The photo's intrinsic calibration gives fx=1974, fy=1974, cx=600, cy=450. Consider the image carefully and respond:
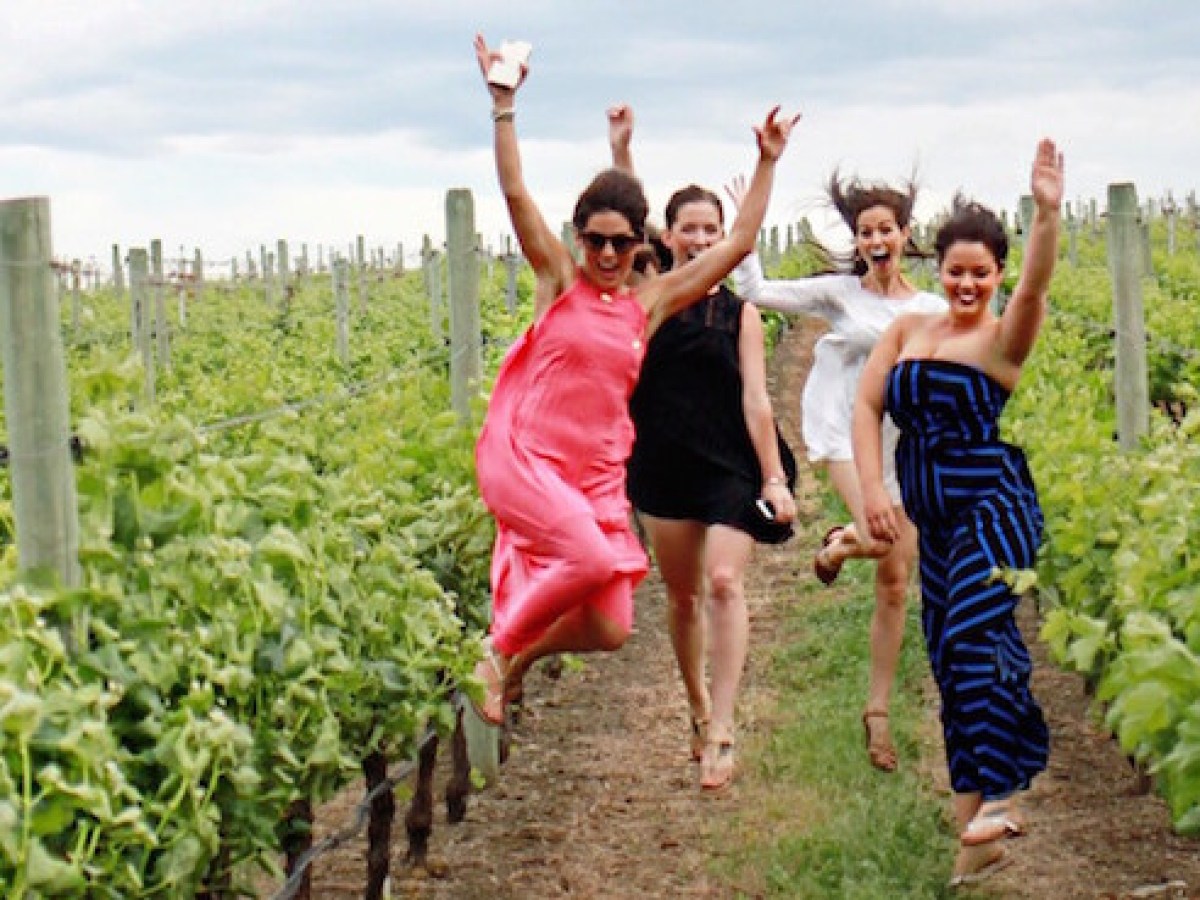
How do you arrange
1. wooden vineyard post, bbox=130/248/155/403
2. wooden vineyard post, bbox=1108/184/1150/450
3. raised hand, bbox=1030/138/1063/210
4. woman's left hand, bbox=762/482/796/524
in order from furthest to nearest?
wooden vineyard post, bbox=130/248/155/403, wooden vineyard post, bbox=1108/184/1150/450, woman's left hand, bbox=762/482/796/524, raised hand, bbox=1030/138/1063/210

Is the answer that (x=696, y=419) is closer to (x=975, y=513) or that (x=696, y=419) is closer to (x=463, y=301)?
(x=975, y=513)

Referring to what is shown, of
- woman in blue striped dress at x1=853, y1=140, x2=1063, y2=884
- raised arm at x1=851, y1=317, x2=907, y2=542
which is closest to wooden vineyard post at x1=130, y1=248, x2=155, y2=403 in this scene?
raised arm at x1=851, y1=317, x2=907, y2=542

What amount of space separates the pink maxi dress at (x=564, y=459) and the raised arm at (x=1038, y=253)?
42.1 inches

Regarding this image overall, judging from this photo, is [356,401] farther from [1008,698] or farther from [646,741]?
[1008,698]

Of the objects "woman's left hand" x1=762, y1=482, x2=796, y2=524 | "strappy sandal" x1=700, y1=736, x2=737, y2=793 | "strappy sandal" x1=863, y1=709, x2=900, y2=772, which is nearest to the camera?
"strappy sandal" x1=700, y1=736, x2=737, y2=793

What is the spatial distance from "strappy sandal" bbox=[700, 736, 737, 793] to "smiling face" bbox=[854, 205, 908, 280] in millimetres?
1847

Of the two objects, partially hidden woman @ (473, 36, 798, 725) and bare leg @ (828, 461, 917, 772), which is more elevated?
partially hidden woman @ (473, 36, 798, 725)

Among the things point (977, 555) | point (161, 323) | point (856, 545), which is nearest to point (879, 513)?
point (977, 555)

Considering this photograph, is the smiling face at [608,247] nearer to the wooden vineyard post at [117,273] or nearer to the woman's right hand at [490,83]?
the woman's right hand at [490,83]

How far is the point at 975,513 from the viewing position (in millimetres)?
5434

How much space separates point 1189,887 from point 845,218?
8.42ft

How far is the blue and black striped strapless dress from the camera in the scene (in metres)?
5.42

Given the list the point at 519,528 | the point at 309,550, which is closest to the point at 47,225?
the point at 309,550

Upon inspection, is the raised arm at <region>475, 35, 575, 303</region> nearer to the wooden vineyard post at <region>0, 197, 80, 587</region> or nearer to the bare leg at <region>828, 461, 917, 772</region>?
the bare leg at <region>828, 461, 917, 772</region>
